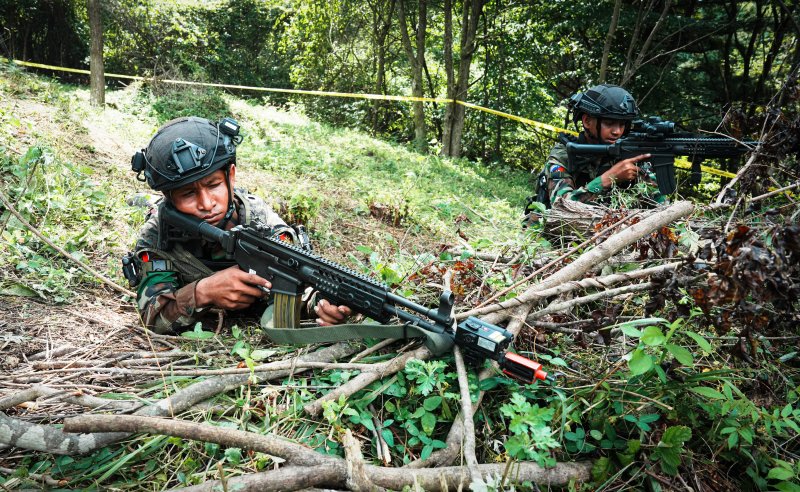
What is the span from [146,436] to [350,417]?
0.78 m

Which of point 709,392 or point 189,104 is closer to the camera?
point 709,392

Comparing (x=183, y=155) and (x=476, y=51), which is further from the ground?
(x=476, y=51)

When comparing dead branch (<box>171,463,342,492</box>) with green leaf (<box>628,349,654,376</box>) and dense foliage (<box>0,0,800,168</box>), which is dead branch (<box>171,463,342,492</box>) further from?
dense foliage (<box>0,0,800,168</box>)

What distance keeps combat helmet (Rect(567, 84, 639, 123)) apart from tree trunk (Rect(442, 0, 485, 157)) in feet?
26.6

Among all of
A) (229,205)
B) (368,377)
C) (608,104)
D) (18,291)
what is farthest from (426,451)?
(608,104)

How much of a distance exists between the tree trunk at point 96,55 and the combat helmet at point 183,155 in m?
7.21

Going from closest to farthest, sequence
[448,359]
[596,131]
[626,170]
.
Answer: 1. [448,359]
2. [626,170]
3. [596,131]

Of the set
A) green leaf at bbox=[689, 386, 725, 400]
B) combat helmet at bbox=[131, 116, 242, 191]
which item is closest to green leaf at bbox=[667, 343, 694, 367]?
green leaf at bbox=[689, 386, 725, 400]

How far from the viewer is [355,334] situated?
7.54 feet

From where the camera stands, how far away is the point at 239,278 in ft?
8.95

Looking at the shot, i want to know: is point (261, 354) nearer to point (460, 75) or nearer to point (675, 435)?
point (675, 435)

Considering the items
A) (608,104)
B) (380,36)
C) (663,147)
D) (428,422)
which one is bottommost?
(428,422)

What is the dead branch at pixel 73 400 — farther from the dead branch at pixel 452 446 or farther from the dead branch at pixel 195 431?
the dead branch at pixel 452 446

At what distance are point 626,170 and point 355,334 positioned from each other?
293cm
